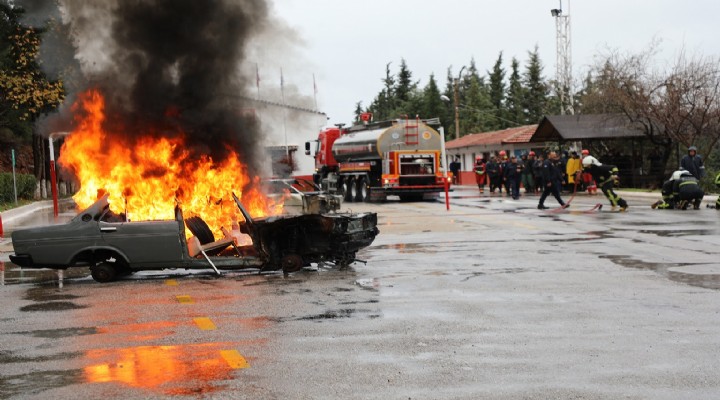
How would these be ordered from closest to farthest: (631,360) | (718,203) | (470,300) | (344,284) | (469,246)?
(631,360) < (470,300) < (344,284) < (469,246) < (718,203)

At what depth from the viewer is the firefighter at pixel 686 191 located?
83.6 feet

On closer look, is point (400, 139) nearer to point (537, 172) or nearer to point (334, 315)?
point (537, 172)

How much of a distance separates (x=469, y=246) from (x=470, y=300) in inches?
251

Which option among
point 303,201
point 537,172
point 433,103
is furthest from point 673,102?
point 433,103

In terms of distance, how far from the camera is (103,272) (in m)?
12.5

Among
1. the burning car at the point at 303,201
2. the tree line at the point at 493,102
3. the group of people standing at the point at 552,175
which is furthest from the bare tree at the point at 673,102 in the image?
the tree line at the point at 493,102

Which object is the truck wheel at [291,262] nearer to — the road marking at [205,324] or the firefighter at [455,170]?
the road marking at [205,324]

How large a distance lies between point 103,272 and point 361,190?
2515cm

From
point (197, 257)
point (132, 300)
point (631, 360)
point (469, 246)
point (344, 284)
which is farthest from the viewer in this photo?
point (469, 246)

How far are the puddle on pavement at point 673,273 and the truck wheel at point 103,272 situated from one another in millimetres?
7063

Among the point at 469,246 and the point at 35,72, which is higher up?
the point at 35,72

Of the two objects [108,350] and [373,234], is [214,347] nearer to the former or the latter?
[108,350]

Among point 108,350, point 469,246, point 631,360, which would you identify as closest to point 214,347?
point 108,350

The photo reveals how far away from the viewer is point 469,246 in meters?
16.4
